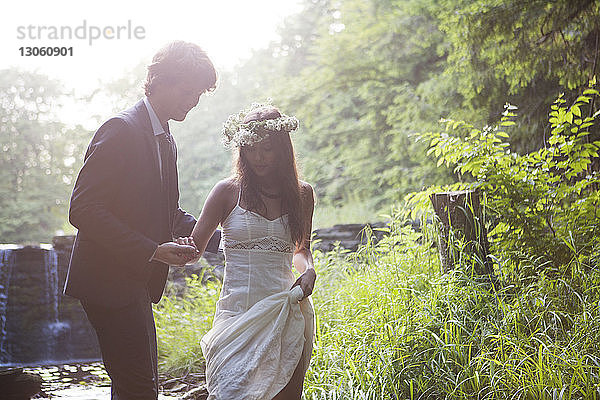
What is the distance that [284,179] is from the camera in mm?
2385

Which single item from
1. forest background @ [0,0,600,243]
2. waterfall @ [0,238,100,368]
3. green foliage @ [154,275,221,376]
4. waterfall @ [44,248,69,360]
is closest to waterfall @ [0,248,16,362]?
waterfall @ [0,238,100,368]

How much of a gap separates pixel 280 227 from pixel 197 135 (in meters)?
16.9

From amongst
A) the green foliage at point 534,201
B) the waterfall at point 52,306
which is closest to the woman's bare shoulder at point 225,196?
the green foliage at point 534,201

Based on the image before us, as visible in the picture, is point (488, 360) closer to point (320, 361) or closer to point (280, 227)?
point (320, 361)

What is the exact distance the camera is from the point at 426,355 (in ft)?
10.8

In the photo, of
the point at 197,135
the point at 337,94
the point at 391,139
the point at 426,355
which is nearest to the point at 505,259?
the point at 426,355

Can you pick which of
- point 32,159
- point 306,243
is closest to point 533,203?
point 306,243

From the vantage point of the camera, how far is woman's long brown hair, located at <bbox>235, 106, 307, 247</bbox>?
2367 millimetres

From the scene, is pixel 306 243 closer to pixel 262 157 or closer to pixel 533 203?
pixel 262 157

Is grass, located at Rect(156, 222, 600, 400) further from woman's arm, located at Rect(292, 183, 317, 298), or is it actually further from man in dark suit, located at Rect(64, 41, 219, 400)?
man in dark suit, located at Rect(64, 41, 219, 400)

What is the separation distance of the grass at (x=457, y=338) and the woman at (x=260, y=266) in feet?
3.16

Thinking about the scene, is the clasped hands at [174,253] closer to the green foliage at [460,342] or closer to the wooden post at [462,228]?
the green foliage at [460,342]

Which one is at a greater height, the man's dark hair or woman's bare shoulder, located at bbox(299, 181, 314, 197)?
the man's dark hair

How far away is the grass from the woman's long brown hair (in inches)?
44.8
